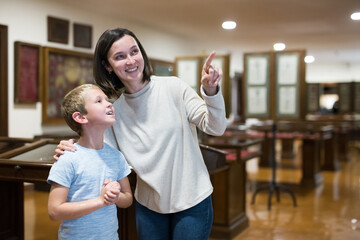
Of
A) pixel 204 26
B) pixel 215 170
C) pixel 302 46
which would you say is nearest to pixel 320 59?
pixel 302 46

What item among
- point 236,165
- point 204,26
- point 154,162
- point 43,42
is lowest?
point 236,165

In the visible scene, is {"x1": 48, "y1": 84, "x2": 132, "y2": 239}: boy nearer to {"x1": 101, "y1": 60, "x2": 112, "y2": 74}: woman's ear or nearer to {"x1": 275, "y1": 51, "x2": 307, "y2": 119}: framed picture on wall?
{"x1": 101, "y1": 60, "x2": 112, "y2": 74}: woman's ear

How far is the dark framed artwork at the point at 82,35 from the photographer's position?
7675mm

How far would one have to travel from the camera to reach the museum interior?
4.52m

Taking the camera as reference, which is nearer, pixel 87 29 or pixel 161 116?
pixel 161 116

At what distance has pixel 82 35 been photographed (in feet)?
25.6

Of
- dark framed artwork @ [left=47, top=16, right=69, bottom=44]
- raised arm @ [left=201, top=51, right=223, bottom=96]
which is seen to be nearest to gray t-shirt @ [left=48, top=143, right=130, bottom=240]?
raised arm @ [left=201, top=51, right=223, bottom=96]

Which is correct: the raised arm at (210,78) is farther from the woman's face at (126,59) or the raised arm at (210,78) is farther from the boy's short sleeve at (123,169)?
the boy's short sleeve at (123,169)

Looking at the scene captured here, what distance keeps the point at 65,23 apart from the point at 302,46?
727 centimetres

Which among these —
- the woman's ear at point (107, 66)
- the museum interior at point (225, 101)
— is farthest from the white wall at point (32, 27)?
the woman's ear at point (107, 66)

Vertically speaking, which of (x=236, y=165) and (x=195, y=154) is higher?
(x=195, y=154)

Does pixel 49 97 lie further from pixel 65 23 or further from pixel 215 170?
pixel 215 170

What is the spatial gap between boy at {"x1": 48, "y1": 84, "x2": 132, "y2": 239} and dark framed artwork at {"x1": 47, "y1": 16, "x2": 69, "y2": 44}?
5806 millimetres

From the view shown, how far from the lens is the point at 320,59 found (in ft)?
53.2
